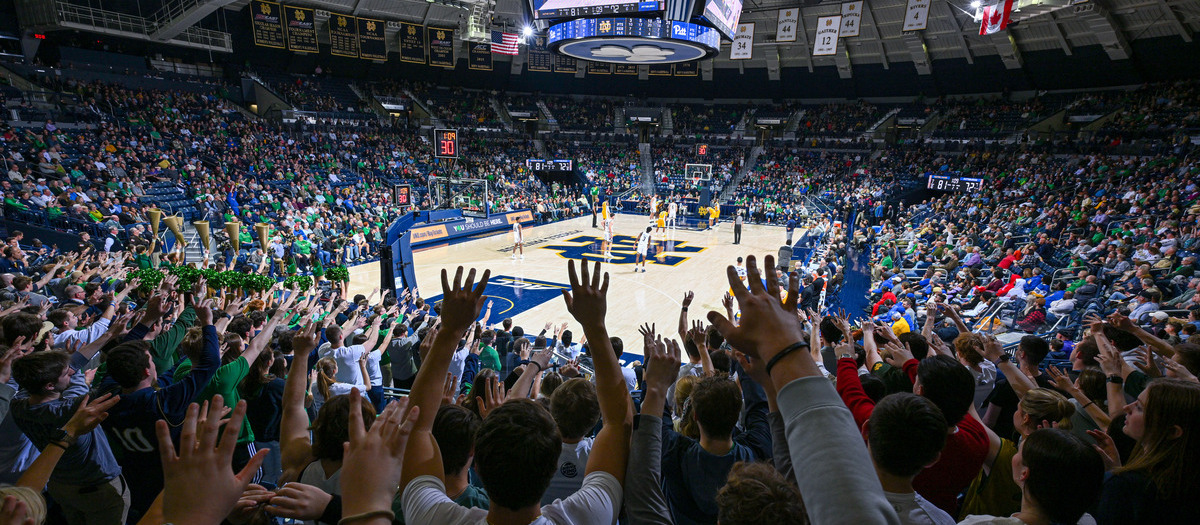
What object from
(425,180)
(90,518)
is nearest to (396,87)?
(425,180)

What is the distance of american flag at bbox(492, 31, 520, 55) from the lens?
101 ft

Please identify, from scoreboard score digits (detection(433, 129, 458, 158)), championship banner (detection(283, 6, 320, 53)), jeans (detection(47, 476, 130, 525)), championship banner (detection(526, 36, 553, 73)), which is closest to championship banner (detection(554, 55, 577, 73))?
championship banner (detection(526, 36, 553, 73))

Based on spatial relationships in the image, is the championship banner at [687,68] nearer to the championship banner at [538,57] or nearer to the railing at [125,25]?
the championship banner at [538,57]

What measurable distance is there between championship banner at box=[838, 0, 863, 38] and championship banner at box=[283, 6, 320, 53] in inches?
932

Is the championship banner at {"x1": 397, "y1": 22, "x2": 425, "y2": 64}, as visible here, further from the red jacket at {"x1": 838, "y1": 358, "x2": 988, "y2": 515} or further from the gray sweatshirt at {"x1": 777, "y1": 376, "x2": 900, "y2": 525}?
the gray sweatshirt at {"x1": 777, "y1": 376, "x2": 900, "y2": 525}

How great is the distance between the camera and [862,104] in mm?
39156

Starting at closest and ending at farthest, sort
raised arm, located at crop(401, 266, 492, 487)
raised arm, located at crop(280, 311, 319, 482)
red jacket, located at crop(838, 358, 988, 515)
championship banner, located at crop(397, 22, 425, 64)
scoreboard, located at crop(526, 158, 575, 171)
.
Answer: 1. raised arm, located at crop(401, 266, 492, 487)
2. raised arm, located at crop(280, 311, 319, 482)
3. red jacket, located at crop(838, 358, 988, 515)
4. championship banner, located at crop(397, 22, 425, 64)
5. scoreboard, located at crop(526, 158, 575, 171)

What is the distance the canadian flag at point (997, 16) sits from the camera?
50.4 ft

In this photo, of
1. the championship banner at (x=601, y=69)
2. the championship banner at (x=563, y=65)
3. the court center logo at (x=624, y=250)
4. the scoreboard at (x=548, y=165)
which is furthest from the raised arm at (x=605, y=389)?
the championship banner at (x=563, y=65)

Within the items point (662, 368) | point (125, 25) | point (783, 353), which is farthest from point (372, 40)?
point (783, 353)

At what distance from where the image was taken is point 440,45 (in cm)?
3053

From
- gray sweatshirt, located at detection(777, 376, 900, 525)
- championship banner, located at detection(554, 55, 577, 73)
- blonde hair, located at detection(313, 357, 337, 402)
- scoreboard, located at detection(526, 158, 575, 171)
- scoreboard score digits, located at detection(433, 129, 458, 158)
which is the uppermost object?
championship banner, located at detection(554, 55, 577, 73)

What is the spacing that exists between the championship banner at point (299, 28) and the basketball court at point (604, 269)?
13059 millimetres

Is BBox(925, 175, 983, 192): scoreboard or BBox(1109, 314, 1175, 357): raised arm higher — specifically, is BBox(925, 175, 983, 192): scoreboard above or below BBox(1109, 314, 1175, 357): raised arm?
above
